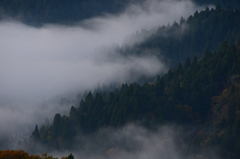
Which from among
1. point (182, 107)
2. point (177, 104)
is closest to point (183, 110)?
point (182, 107)

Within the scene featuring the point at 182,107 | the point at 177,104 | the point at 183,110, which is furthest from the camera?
the point at 177,104

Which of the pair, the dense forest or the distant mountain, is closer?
the dense forest

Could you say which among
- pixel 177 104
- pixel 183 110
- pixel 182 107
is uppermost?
pixel 177 104

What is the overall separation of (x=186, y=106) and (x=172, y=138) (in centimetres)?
1864

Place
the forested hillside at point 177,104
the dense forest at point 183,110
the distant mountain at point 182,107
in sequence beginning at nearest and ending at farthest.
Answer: the dense forest at point 183,110 → the distant mountain at point 182,107 → the forested hillside at point 177,104

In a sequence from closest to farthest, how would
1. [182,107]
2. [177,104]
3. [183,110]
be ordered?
[183,110] → [182,107] → [177,104]

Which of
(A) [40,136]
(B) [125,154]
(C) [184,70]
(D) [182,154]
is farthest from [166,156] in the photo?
(A) [40,136]

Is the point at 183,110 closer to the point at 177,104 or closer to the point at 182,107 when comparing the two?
the point at 182,107

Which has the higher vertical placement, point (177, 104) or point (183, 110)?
point (177, 104)

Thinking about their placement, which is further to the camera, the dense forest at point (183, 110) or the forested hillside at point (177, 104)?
the forested hillside at point (177, 104)

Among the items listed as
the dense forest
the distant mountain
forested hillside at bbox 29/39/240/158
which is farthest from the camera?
forested hillside at bbox 29/39/240/158

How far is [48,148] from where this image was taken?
539 feet

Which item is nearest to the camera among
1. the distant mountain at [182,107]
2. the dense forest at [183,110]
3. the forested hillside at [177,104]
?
the dense forest at [183,110]

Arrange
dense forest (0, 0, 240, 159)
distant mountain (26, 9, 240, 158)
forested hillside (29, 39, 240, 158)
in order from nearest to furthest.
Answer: dense forest (0, 0, 240, 159), distant mountain (26, 9, 240, 158), forested hillside (29, 39, 240, 158)
